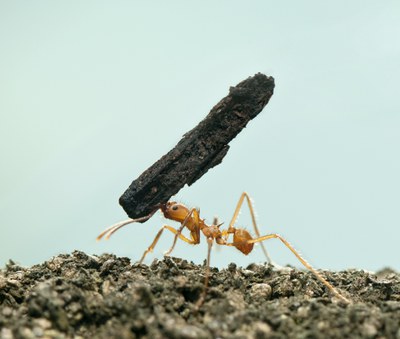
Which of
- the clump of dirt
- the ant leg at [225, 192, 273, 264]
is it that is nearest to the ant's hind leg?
the ant leg at [225, 192, 273, 264]

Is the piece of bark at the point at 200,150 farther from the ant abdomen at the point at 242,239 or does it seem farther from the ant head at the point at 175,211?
the ant abdomen at the point at 242,239

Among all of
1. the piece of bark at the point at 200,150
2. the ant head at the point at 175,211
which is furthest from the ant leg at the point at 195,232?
the piece of bark at the point at 200,150

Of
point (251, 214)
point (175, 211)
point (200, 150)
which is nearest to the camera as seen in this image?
point (200, 150)

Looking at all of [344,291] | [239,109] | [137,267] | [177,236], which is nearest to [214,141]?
[239,109]

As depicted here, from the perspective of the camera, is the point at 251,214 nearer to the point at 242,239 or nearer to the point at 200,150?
the point at 242,239

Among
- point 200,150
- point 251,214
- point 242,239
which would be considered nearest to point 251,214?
point 251,214

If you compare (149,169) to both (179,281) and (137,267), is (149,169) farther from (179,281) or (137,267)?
(179,281)
